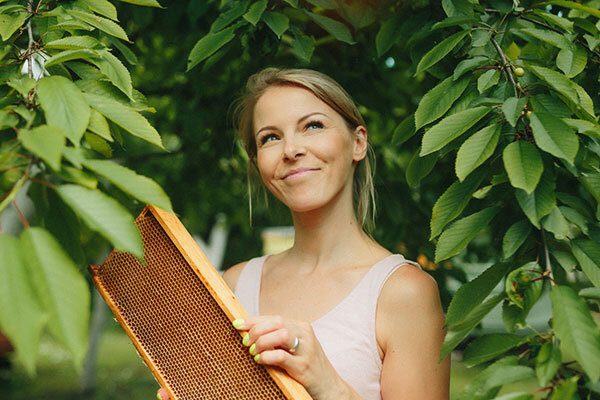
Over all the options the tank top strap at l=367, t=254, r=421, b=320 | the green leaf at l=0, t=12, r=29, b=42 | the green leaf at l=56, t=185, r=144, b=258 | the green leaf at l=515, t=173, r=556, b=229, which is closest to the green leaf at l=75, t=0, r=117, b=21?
the green leaf at l=0, t=12, r=29, b=42

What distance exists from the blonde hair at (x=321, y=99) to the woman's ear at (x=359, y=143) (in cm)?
2

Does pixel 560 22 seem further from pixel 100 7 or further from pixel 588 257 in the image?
pixel 100 7

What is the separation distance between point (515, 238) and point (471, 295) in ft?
0.56

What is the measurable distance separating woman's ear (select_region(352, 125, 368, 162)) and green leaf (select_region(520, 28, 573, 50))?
0.66 m

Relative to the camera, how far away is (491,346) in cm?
148

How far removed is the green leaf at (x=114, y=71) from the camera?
1715 millimetres

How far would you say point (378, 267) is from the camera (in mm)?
2119

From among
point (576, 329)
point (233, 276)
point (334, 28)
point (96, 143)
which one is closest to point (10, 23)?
point (96, 143)

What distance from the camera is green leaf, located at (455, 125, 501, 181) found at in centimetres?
153

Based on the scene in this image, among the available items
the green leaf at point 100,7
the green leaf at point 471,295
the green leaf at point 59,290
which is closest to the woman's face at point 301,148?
the green leaf at point 100,7

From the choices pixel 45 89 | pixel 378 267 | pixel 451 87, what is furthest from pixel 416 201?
pixel 45 89

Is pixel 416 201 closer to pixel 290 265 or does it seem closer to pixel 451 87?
pixel 290 265

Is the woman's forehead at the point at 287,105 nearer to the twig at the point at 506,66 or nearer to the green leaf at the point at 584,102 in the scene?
the twig at the point at 506,66

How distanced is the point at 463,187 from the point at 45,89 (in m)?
1.01
